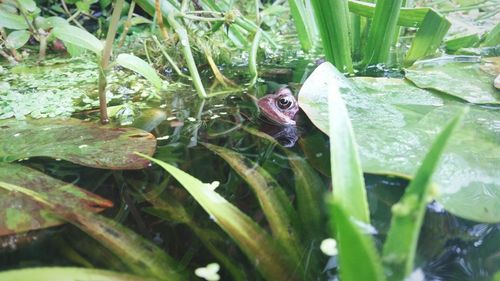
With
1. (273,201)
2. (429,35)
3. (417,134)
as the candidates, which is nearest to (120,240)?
(273,201)

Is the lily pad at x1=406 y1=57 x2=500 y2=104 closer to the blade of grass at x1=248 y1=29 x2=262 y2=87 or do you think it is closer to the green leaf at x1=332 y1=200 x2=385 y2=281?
the blade of grass at x1=248 y1=29 x2=262 y2=87

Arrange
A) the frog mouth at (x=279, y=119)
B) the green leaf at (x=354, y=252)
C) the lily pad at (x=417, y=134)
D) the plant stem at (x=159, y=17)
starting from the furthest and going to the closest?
the plant stem at (x=159, y=17)
the frog mouth at (x=279, y=119)
the lily pad at (x=417, y=134)
the green leaf at (x=354, y=252)

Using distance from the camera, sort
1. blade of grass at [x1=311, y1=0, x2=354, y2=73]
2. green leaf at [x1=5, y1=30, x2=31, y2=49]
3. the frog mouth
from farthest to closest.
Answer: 1. green leaf at [x1=5, y1=30, x2=31, y2=49]
2. blade of grass at [x1=311, y1=0, x2=354, y2=73]
3. the frog mouth

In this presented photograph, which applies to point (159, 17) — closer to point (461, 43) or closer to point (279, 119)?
point (279, 119)

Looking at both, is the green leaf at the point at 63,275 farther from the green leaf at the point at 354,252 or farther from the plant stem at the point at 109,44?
the plant stem at the point at 109,44

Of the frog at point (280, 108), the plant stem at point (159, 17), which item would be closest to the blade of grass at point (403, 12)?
the frog at point (280, 108)

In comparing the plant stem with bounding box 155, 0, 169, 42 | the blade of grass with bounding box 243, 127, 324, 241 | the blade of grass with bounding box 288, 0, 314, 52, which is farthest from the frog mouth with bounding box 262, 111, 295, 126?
the blade of grass with bounding box 288, 0, 314, 52

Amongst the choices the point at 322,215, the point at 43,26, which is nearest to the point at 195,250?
the point at 322,215
